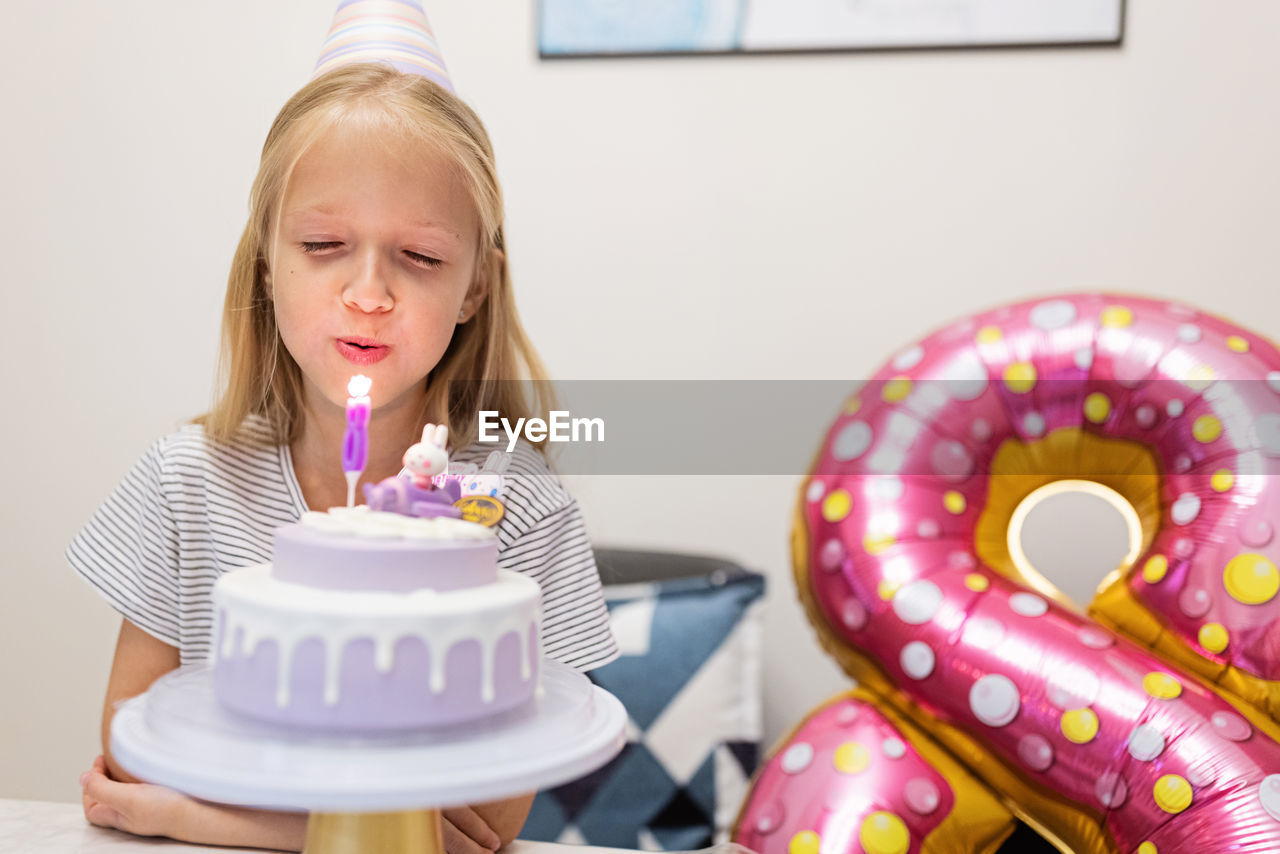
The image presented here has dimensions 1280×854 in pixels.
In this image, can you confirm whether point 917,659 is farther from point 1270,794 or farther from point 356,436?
point 356,436

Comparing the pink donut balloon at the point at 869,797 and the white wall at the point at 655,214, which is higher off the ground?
the white wall at the point at 655,214

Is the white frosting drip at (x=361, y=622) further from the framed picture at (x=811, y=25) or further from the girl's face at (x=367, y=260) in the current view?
the framed picture at (x=811, y=25)

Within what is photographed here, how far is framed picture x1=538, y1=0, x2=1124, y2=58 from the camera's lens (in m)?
1.57

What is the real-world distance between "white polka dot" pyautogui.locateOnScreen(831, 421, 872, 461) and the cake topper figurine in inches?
24.7

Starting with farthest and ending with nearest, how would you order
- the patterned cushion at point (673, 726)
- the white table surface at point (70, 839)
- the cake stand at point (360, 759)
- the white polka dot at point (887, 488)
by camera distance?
the patterned cushion at point (673, 726), the white polka dot at point (887, 488), the white table surface at point (70, 839), the cake stand at point (360, 759)

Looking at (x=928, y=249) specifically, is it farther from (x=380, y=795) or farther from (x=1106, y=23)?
(x=380, y=795)

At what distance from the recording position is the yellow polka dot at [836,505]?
1.16 metres

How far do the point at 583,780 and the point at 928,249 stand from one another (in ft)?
3.02

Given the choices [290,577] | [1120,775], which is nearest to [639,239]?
[1120,775]

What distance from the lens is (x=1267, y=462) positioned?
3.39 ft

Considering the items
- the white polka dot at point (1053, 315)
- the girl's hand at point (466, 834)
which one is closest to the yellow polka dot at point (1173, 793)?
the white polka dot at point (1053, 315)

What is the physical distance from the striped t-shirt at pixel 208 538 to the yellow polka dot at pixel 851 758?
0.97ft

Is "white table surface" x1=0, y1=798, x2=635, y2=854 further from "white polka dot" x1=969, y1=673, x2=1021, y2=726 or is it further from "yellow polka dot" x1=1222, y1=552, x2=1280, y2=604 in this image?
"yellow polka dot" x1=1222, y1=552, x2=1280, y2=604

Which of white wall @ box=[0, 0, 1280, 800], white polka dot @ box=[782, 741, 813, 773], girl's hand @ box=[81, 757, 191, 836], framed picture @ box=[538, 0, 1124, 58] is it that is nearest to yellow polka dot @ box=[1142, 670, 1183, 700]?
white polka dot @ box=[782, 741, 813, 773]
